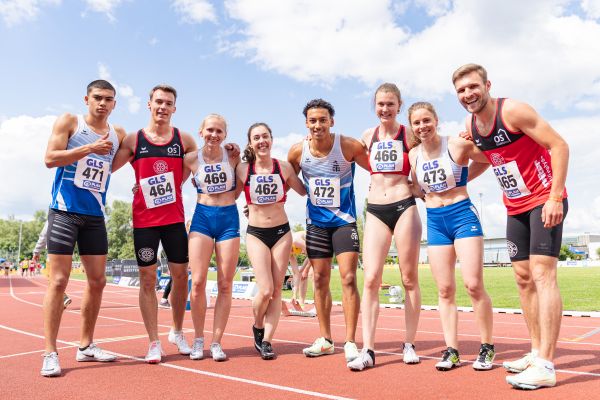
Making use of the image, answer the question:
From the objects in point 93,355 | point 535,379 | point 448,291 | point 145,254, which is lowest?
point 93,355

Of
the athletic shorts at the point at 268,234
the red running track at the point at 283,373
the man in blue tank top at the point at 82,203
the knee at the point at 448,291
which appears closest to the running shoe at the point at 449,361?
the red running track at the point at 283,373

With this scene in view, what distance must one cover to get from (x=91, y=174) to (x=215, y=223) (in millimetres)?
1247

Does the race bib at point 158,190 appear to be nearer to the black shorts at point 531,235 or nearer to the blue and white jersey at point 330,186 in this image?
the blue and white jersey at point 330,186

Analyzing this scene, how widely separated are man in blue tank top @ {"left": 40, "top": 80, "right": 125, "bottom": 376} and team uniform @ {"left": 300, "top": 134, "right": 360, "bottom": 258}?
1.97 m

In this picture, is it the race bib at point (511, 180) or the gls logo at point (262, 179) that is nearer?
the race bib at point (511, 180)

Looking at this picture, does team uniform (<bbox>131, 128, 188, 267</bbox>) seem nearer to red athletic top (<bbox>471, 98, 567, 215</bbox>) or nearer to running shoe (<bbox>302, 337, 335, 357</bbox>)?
running shoe (<bbox>302, 337, 335, 357</bbox>)

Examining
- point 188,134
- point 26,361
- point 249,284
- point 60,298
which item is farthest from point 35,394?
point 249,284

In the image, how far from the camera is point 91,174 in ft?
14.9

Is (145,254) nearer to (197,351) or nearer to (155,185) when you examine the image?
(155,185)

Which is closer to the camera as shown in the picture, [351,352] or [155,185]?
[351,352]

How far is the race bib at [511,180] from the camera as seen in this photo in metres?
3.86

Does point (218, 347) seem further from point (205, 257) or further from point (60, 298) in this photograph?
point (60, 298)

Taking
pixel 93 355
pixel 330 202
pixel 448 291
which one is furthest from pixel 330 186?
pixel 93 355

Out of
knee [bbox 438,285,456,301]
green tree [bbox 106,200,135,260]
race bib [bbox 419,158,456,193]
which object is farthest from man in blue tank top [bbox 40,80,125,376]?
green tree [bbox 106,200,135,260]
